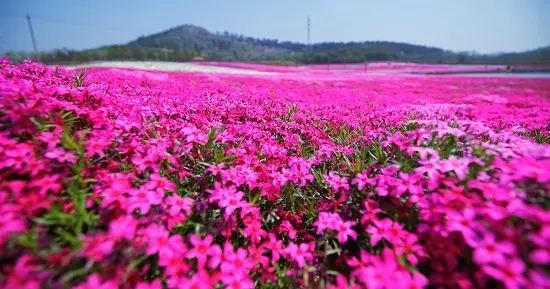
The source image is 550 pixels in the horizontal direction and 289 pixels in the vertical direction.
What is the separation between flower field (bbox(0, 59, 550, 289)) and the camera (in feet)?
5.65

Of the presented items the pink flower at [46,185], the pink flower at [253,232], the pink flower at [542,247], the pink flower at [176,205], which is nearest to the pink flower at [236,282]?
the pink flower at [253,232]

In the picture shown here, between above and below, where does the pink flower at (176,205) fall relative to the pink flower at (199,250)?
above

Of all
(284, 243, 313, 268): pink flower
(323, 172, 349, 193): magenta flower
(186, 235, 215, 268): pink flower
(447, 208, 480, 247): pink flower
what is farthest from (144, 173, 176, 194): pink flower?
(447, 208, 480, 247): pink flower

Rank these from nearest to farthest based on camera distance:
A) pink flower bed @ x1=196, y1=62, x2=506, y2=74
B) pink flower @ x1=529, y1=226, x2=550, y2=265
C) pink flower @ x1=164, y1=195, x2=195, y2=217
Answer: pink flower @ x1=529, y1=226, x2=550, y2=265 → pink flower @ x1=164, y1=195, x2=195, y2=217 → pink flower bed @ x1=196, y1=62, x2=506, y2=74

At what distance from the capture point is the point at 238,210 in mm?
2674

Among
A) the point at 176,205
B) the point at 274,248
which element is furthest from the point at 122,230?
the point at 274,248

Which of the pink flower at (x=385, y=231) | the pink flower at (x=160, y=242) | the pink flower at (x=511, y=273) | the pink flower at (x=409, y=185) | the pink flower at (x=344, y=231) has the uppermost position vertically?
the pink flower at (x=409, y=185)

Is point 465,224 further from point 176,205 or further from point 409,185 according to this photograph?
point 176,205

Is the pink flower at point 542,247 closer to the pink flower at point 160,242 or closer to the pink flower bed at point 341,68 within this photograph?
the pink flower at point 160,242

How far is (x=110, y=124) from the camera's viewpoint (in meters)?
3.00

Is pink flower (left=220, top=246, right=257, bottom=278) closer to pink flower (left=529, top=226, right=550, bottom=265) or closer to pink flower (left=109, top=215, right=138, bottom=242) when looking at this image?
pink flower (left=109, top=215, right=138, bottom=242)

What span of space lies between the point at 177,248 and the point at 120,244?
36 cm

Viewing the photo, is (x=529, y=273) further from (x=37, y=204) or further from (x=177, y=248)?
(x=37, y=204)

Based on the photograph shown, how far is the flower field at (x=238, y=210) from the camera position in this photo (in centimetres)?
172
